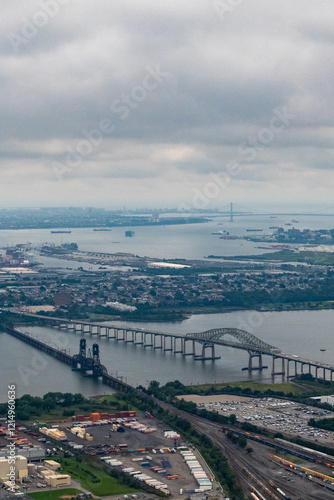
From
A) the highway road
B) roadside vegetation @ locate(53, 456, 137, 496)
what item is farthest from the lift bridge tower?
roadside vegetation @ locate(53, 456, 137, 496)

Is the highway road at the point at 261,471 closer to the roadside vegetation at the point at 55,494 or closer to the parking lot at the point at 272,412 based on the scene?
the parking lot at the point at 272,412

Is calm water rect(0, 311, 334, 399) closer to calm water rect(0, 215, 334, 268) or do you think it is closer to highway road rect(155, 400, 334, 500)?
highway road rect(155, 400, 334, 500)

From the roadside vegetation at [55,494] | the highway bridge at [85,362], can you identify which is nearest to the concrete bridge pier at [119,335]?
the highway bridge at [85,362]

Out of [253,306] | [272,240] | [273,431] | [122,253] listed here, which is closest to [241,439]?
[273,431]

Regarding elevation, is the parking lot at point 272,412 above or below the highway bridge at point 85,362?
below

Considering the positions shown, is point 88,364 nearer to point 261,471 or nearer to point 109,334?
point 109,334
